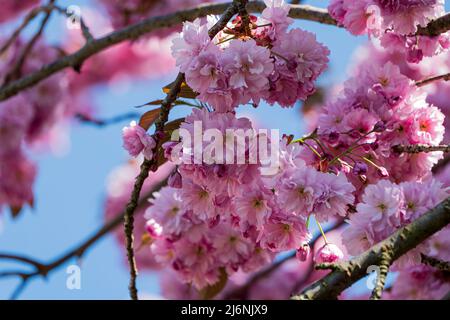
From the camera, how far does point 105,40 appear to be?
2479mm

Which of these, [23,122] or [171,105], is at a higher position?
[23,122]

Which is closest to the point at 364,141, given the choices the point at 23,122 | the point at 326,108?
the point at 326,108

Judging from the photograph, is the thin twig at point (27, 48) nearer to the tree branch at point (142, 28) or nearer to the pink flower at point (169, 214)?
the tree branch at point (142, 28)

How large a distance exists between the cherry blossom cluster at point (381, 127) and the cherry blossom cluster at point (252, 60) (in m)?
0.18

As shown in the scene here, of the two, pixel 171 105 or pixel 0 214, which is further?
pixel 0 214

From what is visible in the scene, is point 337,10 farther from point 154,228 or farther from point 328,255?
point 154,228

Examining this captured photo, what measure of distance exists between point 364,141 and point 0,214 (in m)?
2.22

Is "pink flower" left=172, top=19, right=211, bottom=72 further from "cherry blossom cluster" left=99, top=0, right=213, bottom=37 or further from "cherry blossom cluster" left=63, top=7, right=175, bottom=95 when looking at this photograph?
"cherry blossom cluster" left=63, top=7, right=175, bottom=95

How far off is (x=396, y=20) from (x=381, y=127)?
204mm

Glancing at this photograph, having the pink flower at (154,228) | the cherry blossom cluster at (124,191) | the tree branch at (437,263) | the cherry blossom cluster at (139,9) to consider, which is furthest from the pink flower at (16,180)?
the tree branch at (437,263)

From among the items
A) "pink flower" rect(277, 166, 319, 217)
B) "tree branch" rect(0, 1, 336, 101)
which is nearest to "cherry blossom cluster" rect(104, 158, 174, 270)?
"tree branch" rect(0, 1, 336, 101)

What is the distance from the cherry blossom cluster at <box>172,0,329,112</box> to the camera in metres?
1.41

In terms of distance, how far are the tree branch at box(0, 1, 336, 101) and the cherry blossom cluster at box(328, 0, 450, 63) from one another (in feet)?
0.54
